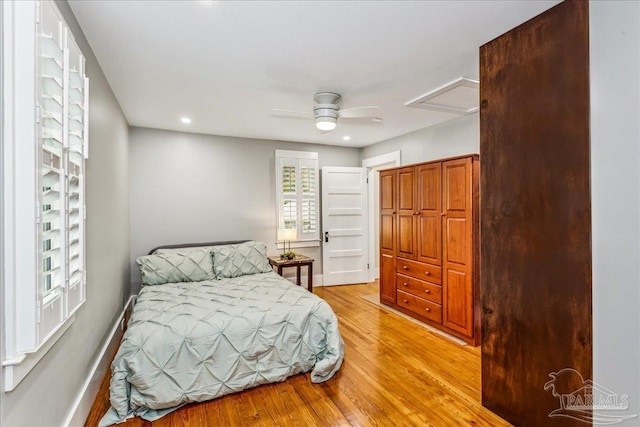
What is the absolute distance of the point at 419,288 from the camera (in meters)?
3.96

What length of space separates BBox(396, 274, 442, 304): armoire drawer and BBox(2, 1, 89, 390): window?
3414 mm

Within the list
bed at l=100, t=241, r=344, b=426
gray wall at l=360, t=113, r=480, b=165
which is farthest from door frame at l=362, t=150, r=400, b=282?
bed at l=100, t=241, r=344, b=426

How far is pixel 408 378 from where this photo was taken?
2645 mm

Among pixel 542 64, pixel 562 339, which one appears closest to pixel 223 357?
pixel 562 339

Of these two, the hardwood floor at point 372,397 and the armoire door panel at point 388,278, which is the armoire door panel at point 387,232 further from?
the hardwood floor at point 372,397

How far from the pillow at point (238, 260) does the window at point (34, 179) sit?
8.69ft

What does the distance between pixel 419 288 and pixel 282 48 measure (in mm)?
3107

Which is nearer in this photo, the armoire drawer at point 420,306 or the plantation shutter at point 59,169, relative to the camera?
the plantation shutter at point 59,169

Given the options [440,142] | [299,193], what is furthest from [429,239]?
[299,193]

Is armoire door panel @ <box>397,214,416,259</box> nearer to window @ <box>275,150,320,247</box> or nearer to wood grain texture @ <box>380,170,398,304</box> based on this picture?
wood grain texture @ <box>380,170,398,304</box>

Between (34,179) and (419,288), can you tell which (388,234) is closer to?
(419,288)

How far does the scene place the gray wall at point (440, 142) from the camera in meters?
3.86

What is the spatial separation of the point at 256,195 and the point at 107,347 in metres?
2.93
